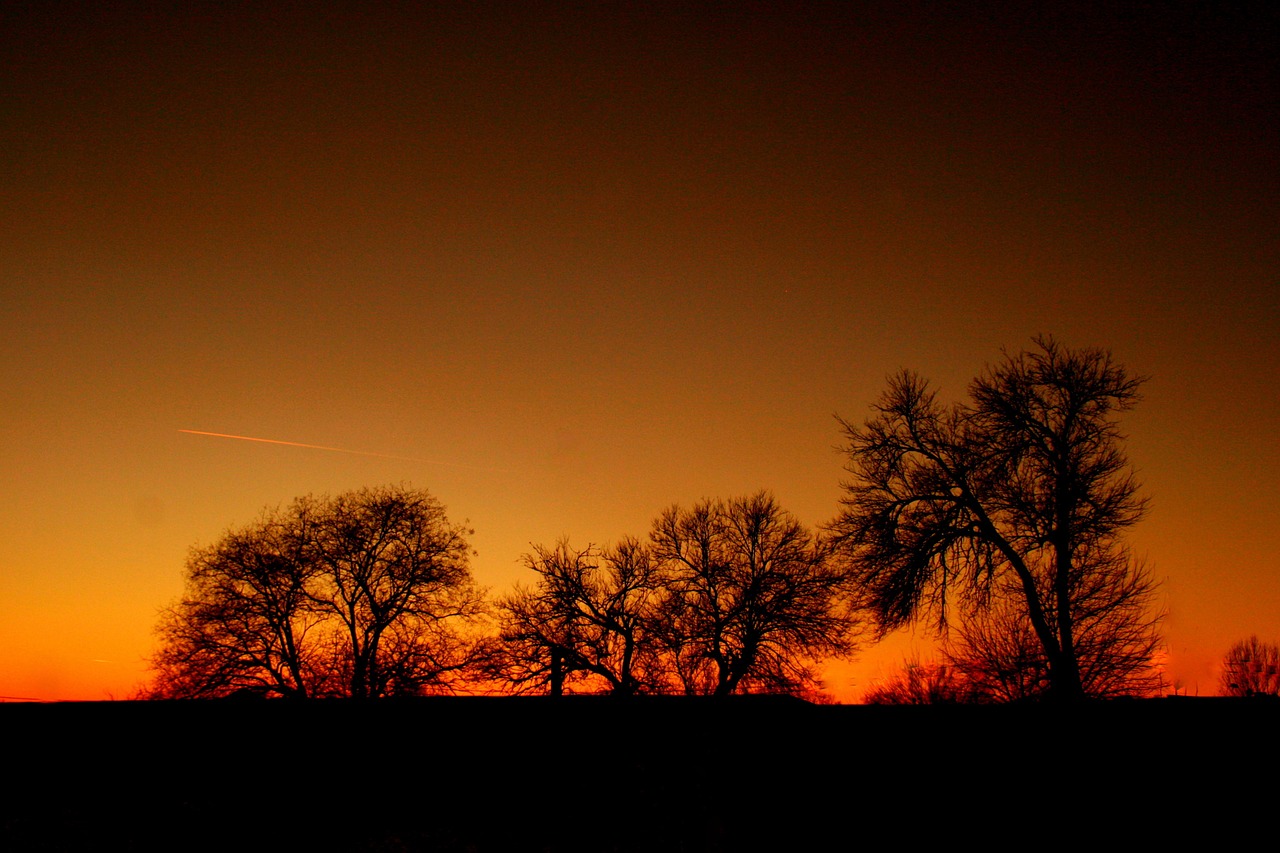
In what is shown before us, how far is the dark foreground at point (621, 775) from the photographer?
16.7 ft

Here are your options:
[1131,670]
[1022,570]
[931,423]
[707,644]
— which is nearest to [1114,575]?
[1131,670]

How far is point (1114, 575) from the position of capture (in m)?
22.9

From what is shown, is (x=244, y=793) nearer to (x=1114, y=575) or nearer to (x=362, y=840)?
(x=362, y=840)

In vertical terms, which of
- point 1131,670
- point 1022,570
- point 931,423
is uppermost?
point 931,423

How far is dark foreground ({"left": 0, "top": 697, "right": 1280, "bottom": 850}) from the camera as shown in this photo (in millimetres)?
5102

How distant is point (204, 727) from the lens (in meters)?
5.43

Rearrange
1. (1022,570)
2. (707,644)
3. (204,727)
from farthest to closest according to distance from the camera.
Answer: (707,644), (1022,570), (204,727)

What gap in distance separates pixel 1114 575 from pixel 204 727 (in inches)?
943

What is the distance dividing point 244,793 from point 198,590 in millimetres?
29558

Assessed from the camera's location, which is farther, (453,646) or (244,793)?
(453,646)

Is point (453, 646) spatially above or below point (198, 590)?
below

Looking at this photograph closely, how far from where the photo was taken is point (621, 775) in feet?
16.9

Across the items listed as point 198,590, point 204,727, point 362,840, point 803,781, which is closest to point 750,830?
point 803,781

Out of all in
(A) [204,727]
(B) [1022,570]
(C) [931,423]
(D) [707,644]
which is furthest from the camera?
(D) [707,644]
